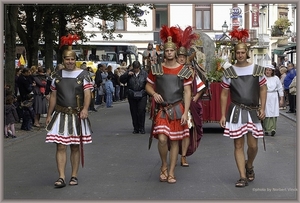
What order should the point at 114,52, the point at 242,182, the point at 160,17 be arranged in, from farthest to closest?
the point at 160,17
the point at 114,52
the point at 242,182

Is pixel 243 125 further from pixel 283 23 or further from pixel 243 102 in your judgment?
pixel 283 23

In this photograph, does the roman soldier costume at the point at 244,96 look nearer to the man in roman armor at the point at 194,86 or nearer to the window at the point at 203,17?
the man in roman armor at the point at 194,86

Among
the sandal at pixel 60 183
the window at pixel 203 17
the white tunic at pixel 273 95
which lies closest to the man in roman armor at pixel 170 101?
the sandal at pixel 60 183

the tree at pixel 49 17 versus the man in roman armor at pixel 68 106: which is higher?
the tree at pixel 49 17

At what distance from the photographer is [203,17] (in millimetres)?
59094

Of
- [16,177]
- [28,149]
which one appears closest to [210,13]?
[28,149]

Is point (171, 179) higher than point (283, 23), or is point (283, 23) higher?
point (283, 23)

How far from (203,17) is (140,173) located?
4920 centimetres

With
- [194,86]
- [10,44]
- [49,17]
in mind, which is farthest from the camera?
[49,17]

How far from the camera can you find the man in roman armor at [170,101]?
991 cm

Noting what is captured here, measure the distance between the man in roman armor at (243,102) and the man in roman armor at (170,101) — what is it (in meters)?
0.60

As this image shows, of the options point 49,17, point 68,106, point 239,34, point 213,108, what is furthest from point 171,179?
point 49,17

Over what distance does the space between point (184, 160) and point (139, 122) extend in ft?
20.2

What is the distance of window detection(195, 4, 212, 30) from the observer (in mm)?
58812
